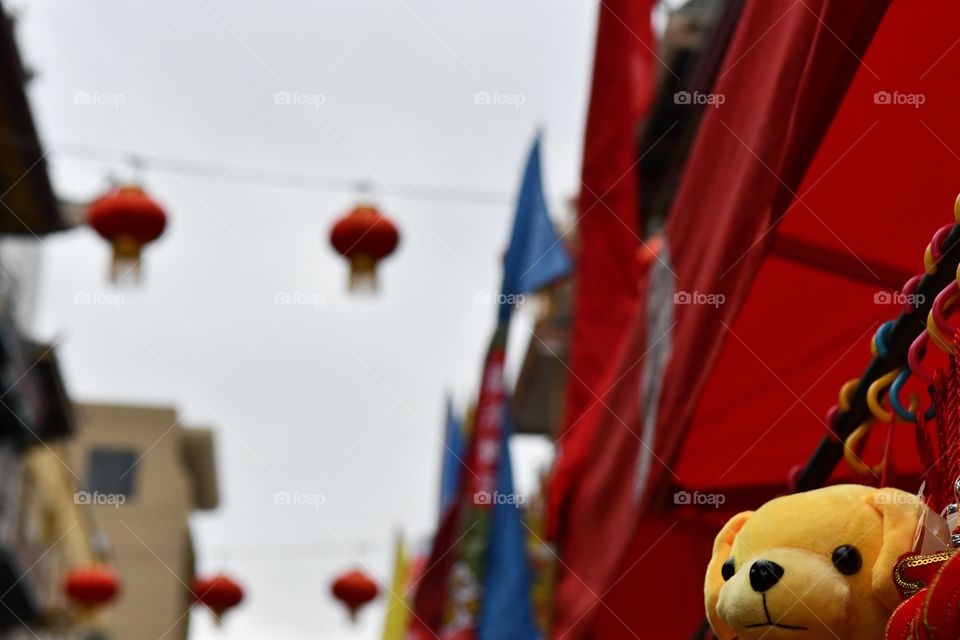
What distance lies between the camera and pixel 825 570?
267 centimetres

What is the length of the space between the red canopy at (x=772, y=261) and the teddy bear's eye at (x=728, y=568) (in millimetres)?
1228

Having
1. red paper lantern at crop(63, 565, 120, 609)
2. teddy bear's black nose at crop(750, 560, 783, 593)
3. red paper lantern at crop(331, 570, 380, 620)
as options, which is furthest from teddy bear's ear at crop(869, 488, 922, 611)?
red paper lantern at crop(63, 565, 120, 609)

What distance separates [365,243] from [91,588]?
8613 millimetres

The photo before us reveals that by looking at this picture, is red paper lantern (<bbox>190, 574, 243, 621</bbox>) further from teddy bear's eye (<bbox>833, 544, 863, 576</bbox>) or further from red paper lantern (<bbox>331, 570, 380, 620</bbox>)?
teddy bear's eye (<bbox>833, 544, 863, 576</bbox>)

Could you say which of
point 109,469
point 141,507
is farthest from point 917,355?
point 109,469

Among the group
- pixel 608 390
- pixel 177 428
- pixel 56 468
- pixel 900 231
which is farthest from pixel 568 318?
pixel 177 428

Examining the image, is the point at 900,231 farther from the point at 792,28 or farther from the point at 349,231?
the point at 349,231

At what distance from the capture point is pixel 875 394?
3.08 m

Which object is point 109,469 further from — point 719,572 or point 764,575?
point 764,575

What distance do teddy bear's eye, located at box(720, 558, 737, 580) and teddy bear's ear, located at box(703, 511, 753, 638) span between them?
1.2 inches

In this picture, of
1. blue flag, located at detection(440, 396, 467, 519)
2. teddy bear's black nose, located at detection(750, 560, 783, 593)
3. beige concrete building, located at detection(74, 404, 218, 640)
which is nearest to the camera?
teddy bear's black nose, located at detection(750, 560, 783, 593)

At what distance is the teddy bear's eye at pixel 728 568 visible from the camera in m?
2.85

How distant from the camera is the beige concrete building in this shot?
36.3 m

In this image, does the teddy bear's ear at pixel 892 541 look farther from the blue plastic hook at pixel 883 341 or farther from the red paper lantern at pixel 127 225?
the red paper lantern at pixel 127 225
